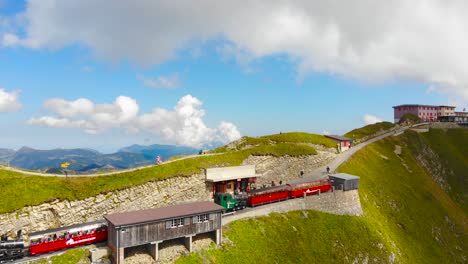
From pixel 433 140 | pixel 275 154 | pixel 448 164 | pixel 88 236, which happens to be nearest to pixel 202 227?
pixel 88 236

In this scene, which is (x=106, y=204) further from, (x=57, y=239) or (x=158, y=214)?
(x=57, y=239)

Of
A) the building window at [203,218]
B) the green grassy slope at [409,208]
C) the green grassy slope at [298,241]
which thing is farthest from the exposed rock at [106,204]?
the green grassy slope at [409,208]

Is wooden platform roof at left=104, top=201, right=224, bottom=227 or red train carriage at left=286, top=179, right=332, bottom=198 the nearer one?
wooden platform roof at left=104, top=201, right=224, bottom=227

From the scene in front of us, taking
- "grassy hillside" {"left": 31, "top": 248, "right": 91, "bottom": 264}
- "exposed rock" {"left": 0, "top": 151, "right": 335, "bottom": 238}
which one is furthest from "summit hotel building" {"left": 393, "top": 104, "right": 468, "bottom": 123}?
"grassy hillside" {"left": 31, "top": 248, "right": 91, "bottom": 264}

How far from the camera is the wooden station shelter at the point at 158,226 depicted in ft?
126

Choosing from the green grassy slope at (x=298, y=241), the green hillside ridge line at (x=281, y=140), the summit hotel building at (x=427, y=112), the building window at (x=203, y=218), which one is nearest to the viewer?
the building window at (x=203, y=218)

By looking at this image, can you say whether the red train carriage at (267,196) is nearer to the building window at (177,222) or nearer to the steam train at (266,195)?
the steam train at (266,195)

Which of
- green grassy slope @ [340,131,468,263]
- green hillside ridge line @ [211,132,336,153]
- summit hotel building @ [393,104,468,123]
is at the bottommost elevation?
green grassy slope @ [340,131,468,263]

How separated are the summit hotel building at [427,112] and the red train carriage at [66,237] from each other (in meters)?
193

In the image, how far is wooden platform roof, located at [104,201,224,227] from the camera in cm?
3959

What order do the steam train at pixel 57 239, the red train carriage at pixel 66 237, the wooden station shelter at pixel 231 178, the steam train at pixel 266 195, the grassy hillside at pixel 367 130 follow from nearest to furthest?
the steam train at pixel 57 239, the red train carriage at pixel 66 237, the steam train at pixel 266 195, the wooden station shelter at pixel 231 178, the grassy hillside at pixel 367 130

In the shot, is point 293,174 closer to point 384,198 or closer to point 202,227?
point 384,198

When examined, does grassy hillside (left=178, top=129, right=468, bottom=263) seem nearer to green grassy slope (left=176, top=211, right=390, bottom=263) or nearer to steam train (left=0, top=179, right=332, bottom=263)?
green grassy slope (left=176, top=211, right=390, bottom=263)

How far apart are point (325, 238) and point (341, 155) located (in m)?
44.8
